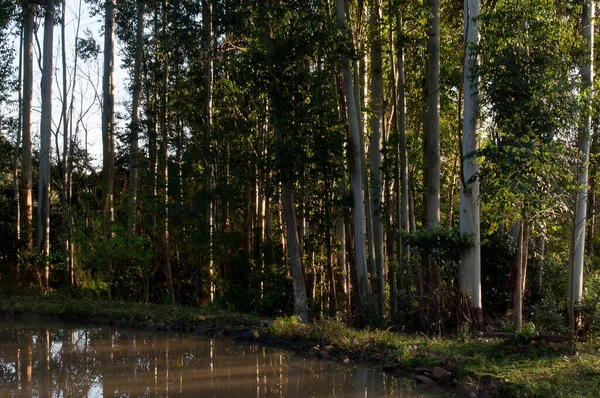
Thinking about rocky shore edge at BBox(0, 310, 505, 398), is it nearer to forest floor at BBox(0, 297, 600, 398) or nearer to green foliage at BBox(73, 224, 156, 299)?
forest floor at BBox(0, 297, 600, 398)

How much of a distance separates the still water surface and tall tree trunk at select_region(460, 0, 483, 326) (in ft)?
9.50

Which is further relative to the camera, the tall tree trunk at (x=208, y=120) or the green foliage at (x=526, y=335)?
the tall tree trunk at (x=208, y=120)

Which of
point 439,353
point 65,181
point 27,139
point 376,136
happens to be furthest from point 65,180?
point 439,353

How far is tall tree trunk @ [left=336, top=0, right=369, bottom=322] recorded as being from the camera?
37.0 ft

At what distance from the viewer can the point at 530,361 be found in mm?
7199

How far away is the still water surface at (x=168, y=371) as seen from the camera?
285 inches

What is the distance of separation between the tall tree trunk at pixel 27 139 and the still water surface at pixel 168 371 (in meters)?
6.42

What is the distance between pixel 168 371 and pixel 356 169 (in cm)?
509

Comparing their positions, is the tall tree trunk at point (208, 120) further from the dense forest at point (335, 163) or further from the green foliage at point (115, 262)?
the green foliage at point (115, 262)

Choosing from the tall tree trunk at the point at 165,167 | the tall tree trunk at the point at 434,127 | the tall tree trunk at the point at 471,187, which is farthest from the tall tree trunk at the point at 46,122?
the tall tree trunk at the point at 471,187

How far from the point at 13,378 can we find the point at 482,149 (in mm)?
7294

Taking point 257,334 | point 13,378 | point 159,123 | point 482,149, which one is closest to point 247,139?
point 159,123

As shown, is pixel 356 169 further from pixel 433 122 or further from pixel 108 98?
pixel 108 98

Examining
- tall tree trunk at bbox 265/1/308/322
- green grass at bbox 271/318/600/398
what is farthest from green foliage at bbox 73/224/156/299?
green grass at bbox 271/318/600/398
